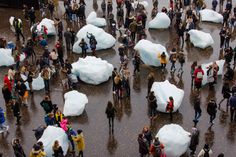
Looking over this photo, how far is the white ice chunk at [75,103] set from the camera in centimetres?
1808

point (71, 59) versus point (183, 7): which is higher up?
point (183, 7)

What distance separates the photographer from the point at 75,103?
59.7 ft

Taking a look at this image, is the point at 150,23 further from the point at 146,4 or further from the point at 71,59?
the point at 71,59

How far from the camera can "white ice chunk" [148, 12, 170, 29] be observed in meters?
26.2

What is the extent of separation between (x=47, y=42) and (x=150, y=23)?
6.73 metres

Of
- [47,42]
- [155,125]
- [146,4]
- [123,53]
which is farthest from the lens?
[146,4]

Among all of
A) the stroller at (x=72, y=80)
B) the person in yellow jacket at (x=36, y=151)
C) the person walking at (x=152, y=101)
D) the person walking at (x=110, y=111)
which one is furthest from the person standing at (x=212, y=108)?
the person in yellow jacket at (x=36, y=151)

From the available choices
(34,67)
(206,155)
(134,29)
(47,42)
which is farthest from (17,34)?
(206,155)

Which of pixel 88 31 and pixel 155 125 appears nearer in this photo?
pixel 155 125

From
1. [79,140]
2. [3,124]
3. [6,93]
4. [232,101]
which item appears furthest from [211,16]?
[3,124]

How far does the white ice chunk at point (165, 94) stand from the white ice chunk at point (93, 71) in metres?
2.89

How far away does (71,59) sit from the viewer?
918 inches

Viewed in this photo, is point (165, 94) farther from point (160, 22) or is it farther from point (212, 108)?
point (160, 22)

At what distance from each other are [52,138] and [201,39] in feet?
39.4
